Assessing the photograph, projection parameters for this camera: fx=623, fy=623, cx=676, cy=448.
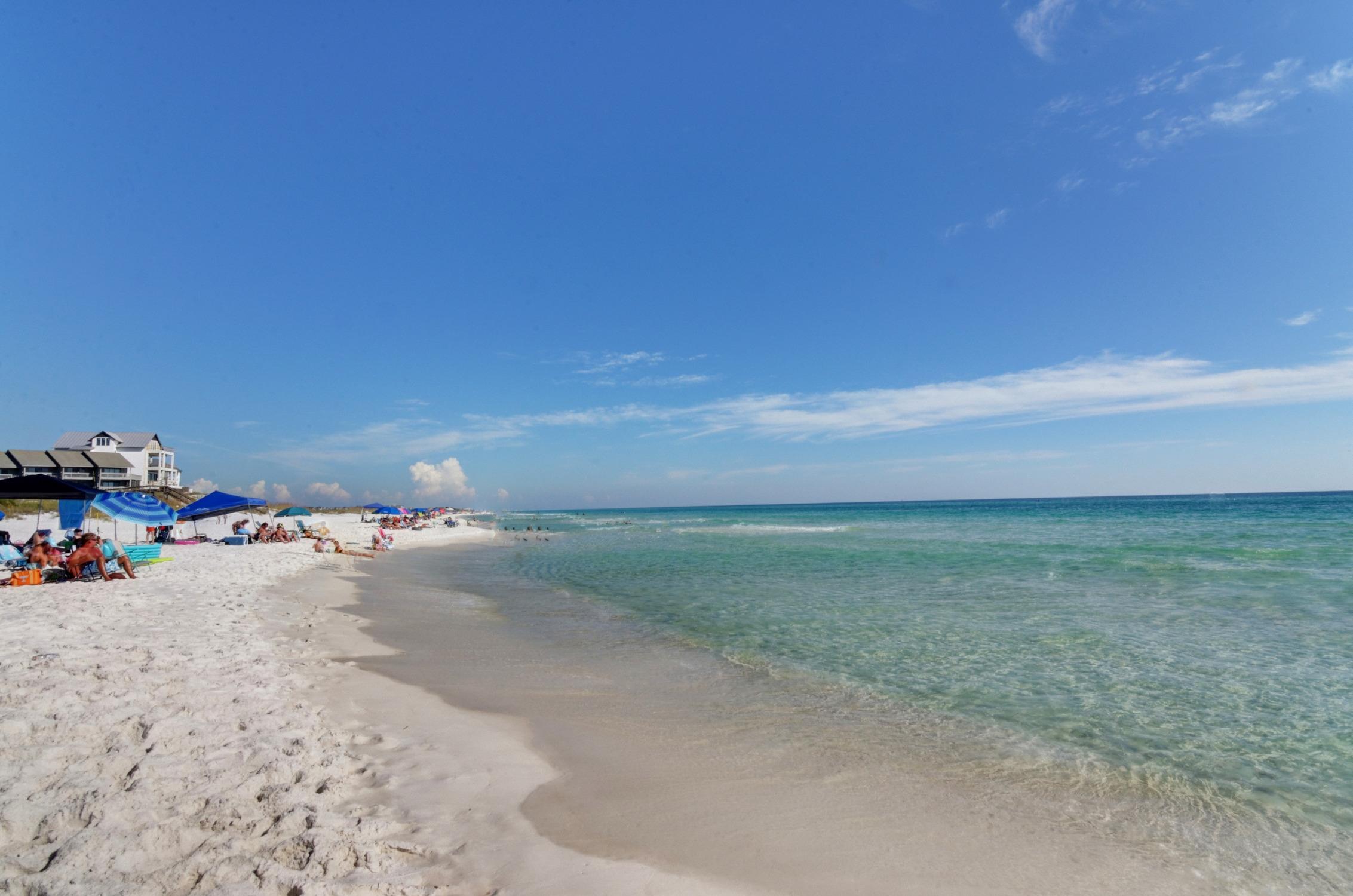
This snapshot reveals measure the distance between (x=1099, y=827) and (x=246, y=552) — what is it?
2598 cm

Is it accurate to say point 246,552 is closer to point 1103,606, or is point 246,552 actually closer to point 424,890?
point 424,890

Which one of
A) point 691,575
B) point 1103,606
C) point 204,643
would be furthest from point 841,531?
point 204,643

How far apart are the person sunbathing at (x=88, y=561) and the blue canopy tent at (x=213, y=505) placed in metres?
10.4

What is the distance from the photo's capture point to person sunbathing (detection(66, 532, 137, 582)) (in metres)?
13.8

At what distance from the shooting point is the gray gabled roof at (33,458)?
6388 cm

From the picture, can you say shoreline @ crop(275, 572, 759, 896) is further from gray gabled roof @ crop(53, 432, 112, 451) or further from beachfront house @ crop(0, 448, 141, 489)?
gray gabled roof @ crop(53, 432, 112, 451)

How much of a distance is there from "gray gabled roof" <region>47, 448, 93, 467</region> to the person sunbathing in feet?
242

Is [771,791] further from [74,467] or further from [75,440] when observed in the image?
[75,440]

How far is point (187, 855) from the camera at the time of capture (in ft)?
11.4

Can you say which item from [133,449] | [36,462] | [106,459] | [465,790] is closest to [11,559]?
[465,790]

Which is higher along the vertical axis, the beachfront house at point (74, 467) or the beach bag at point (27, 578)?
the beachfront house at point (74, 467)

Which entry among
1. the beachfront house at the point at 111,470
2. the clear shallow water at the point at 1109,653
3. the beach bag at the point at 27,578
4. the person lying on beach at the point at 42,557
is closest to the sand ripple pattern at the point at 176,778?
the clear shallow water at the point at 1109,653

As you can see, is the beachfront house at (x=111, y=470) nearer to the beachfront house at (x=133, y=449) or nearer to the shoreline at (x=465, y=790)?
the beachfront house at (x=133, y=449)

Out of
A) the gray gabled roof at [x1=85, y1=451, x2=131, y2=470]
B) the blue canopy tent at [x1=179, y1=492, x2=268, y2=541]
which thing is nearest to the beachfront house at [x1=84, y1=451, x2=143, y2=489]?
the gray gabled roof at [x1=85, y1=451, x2=131, y2=470]
